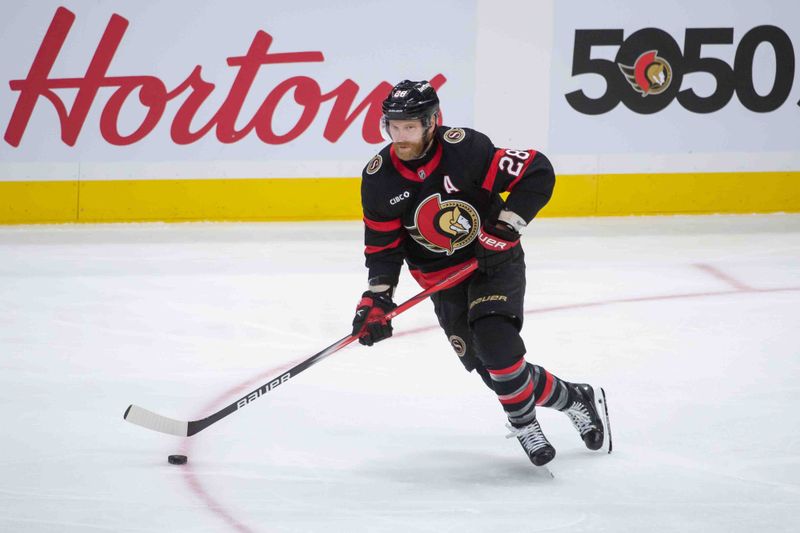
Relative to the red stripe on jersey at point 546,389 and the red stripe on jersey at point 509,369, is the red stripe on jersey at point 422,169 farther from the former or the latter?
the red stripe on jersey at point 546,389

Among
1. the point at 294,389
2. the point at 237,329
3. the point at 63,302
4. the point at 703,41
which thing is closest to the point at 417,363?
the point at 294,389

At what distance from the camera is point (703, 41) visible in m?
7.46

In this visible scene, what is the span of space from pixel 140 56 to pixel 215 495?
4512mm

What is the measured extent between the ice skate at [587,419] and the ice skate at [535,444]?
0.21 m

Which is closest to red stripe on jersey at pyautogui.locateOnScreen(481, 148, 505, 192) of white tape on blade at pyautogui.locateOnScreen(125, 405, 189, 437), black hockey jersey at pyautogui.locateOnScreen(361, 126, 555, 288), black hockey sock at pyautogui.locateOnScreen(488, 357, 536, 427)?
black hockey jersey at pyautogui.locateOnScreen(361, 126, 555, 288)

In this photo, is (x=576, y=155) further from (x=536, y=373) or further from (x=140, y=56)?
(x=536, y=373)

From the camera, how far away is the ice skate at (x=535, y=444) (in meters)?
3.16

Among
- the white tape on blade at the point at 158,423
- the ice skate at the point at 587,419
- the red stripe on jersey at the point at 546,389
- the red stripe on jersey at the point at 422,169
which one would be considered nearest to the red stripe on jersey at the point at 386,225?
the red stripe on jersey at the point at 422,169

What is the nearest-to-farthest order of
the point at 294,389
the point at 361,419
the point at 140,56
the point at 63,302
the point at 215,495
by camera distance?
the point at 215,495
the point at 361,419
the point at 294,389
the point at 63,302
the point at 140,56

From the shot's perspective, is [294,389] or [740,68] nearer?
[294,389]

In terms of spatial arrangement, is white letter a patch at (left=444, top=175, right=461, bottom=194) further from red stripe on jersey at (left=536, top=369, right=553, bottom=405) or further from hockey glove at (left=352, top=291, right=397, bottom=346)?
red stripe on jersey at (left=536, top=369, right=553, bottom=405)

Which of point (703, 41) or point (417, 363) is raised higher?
point (703, 41)

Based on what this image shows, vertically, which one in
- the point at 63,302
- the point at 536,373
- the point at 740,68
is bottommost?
the point at 63,302

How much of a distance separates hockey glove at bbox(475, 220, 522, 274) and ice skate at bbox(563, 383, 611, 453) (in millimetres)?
461
